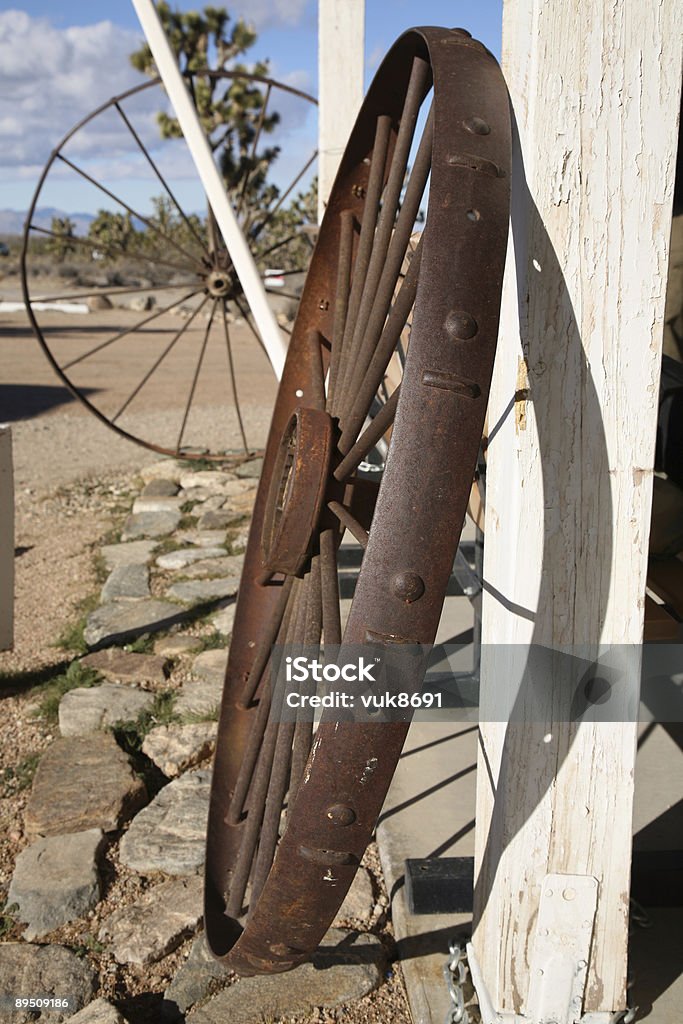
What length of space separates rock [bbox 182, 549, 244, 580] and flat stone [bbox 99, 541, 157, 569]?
0.28 meters

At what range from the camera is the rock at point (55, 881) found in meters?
2.01

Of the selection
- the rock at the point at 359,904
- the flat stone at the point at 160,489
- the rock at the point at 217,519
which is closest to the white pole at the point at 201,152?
the rock at the point at 359,904

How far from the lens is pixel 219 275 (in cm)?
467

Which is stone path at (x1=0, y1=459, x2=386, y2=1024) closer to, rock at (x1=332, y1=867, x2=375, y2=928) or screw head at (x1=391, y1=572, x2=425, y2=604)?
rock at (x1=332, y1=867, x2=375, y2=928)

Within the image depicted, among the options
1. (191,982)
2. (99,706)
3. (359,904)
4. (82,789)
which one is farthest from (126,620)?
(191,982)

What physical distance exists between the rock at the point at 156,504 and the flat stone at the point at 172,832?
2.95m

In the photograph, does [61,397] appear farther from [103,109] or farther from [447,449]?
[447,449]

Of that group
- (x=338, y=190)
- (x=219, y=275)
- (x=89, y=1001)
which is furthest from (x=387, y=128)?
(x=219, y=275)

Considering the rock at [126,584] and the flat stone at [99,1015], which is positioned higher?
the rock at [126,584]

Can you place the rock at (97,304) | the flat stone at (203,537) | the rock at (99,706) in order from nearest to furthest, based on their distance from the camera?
1. the rock at (99,706)
2. the flat stone at (203,537)
3. the rock at (97,304)

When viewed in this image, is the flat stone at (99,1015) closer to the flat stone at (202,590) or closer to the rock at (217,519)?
the flat stone at (202,590)

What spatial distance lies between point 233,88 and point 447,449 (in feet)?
Answer: 82.3

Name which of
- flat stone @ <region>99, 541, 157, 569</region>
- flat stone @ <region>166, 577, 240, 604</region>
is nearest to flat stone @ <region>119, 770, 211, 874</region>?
flat stone @ <region>166, 577, 240, 604</region>

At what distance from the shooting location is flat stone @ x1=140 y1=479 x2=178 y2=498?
5.65 meters
